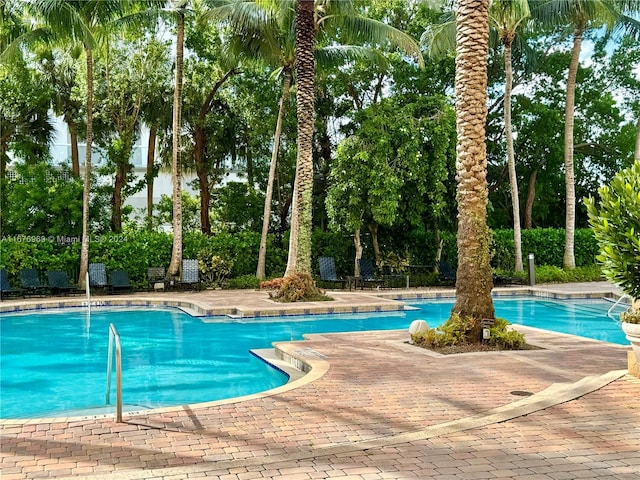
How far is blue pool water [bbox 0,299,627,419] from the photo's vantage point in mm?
8891

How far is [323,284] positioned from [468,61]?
1329 cm

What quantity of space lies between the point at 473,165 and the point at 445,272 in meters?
12.9

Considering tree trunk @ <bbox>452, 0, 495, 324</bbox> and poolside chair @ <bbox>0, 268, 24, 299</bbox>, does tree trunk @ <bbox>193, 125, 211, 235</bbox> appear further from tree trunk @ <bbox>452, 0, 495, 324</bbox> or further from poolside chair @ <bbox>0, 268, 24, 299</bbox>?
tree trunk @ <bbox>452, 0, 495, 324</bbox>

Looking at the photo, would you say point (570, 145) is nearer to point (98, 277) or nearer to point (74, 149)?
Answer: point (98, 277)

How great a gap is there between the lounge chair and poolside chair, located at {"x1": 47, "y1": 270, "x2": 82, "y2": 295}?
214 cm

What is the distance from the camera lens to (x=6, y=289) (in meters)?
18.2

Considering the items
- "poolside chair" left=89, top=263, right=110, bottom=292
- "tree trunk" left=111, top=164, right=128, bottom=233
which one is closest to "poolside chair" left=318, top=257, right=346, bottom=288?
"poolside chair" left=89, top=263, right=110, bottom=292

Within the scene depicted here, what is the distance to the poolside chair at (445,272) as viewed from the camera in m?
22.3

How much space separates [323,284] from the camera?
2238 cm

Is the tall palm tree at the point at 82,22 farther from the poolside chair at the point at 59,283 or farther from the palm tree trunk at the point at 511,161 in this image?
the palm tree trunk at the point at 511,161

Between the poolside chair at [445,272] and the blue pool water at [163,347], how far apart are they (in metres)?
3.00

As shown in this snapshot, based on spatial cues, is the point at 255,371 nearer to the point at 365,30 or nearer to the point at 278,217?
the point at 365,30

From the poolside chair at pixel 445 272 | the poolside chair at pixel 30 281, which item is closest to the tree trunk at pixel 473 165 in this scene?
the poolside chair at pixel 445 272

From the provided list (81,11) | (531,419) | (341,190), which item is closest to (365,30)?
(341,190)
